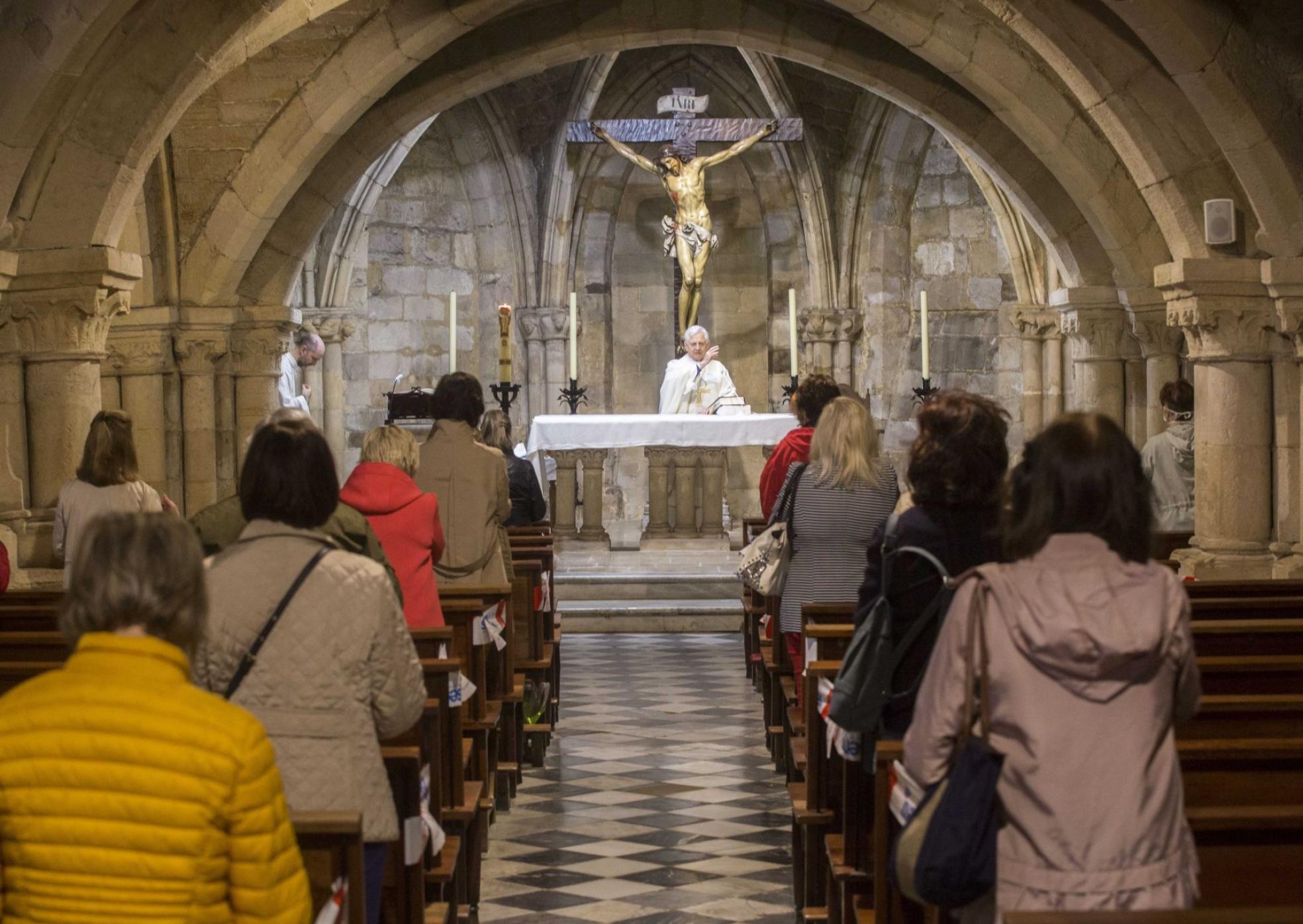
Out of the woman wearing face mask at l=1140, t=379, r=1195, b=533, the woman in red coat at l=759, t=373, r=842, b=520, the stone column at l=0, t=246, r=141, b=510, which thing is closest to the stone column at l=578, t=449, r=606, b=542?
the woman wearing face mask at l=1140, t=379, r=1195, b=533

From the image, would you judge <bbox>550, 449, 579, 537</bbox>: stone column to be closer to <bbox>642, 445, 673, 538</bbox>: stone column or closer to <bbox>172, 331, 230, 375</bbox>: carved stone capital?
<bbox>642, 445, 673, 538</bbox>: stone column

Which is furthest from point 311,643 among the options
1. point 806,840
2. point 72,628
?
point 806,840

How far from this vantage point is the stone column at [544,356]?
16.2 metres

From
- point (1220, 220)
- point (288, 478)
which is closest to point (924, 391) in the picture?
point (1220, 220)

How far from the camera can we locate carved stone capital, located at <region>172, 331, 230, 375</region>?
1001cm

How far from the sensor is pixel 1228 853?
2.88m

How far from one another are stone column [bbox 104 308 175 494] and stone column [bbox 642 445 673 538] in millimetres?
3485

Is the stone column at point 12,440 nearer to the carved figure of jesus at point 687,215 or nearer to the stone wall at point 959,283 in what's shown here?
the carved figure of jesus at point 687,215

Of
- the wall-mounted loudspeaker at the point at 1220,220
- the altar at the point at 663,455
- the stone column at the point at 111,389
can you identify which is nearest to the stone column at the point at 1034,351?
the altar at the point at 663,455

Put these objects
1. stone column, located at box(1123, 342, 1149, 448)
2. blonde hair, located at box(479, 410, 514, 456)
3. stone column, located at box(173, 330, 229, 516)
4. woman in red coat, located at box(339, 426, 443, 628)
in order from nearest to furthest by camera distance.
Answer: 1. woman in red coat, located at box(339, 426, 443, 628)
2. blonde hair, located at box(479, 410, 514, 456)
3. stone column, located at box(173, 330, 229, 516)
4. stone column, located at box(1123, 342, 1149, 448)

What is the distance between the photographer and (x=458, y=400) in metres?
5.73

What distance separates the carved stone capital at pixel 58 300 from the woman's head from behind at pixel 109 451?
182 centimetres

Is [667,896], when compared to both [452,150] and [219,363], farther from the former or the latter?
[452,150]

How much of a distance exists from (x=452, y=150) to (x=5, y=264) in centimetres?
943
